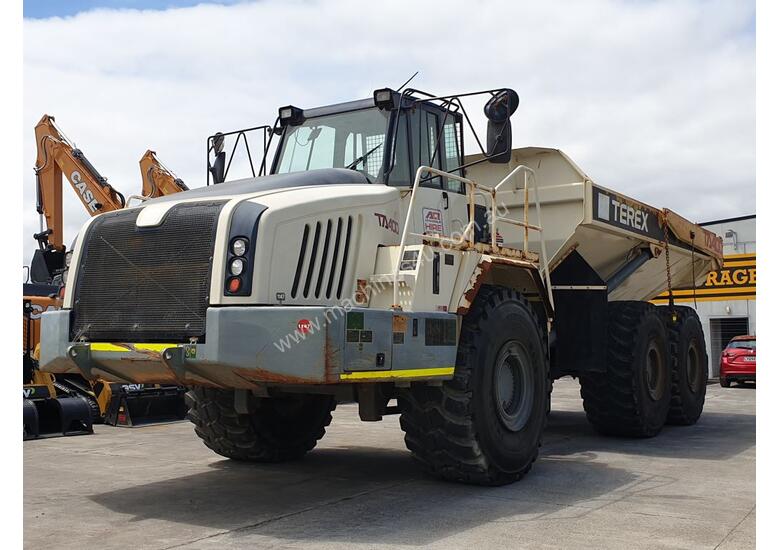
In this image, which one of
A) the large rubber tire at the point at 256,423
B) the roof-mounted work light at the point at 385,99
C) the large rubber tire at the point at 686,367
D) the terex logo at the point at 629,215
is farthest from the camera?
the large rubber tire at the point at 686,367

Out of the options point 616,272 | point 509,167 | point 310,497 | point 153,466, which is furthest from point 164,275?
point 616,272

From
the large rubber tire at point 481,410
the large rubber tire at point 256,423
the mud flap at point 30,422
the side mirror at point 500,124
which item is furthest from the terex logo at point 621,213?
the mud flap at point 30,422

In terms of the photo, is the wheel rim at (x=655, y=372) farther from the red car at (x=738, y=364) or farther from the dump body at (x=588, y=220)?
the red car at (x=738, y=364)

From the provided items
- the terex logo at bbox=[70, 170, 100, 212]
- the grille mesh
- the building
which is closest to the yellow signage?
the building

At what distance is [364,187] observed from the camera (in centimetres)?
657

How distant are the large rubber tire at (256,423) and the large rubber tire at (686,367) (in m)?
5.02

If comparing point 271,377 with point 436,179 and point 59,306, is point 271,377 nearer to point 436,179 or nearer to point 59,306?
point 436,179

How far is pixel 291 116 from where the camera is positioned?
8.10 meters

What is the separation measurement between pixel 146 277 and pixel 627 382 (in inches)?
235

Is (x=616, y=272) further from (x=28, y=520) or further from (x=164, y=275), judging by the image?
(x=28, y=520)

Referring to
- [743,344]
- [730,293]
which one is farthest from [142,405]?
[730,293]

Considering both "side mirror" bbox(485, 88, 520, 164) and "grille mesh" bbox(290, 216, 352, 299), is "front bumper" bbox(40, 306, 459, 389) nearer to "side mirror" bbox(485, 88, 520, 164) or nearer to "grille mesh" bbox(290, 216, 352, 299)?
"grille mesh" bbox(290, 216, 352, 299)

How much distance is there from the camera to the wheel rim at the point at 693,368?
11866 millimetres

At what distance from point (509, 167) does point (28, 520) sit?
246 inches
